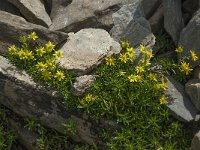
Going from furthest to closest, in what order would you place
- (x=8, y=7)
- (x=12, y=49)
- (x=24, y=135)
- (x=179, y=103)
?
(x=8, y=7), (x=24, y=135), (x=12, y=49), (x=179, y=103)

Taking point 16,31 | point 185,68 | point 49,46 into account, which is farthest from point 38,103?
point 185,68

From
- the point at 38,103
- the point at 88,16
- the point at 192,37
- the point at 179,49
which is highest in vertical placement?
the point at 192,37

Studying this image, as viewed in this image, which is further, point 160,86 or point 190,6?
point 190,6

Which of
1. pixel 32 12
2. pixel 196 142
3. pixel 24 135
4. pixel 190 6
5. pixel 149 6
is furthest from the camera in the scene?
pixel 32 12

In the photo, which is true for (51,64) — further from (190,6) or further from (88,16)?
(190,6)

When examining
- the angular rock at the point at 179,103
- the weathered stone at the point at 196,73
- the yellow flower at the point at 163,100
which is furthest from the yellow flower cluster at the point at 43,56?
the weathered stone at the point at 196,73

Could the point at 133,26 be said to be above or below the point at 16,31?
above

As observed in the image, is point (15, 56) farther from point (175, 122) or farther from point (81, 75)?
point (175, 122)
